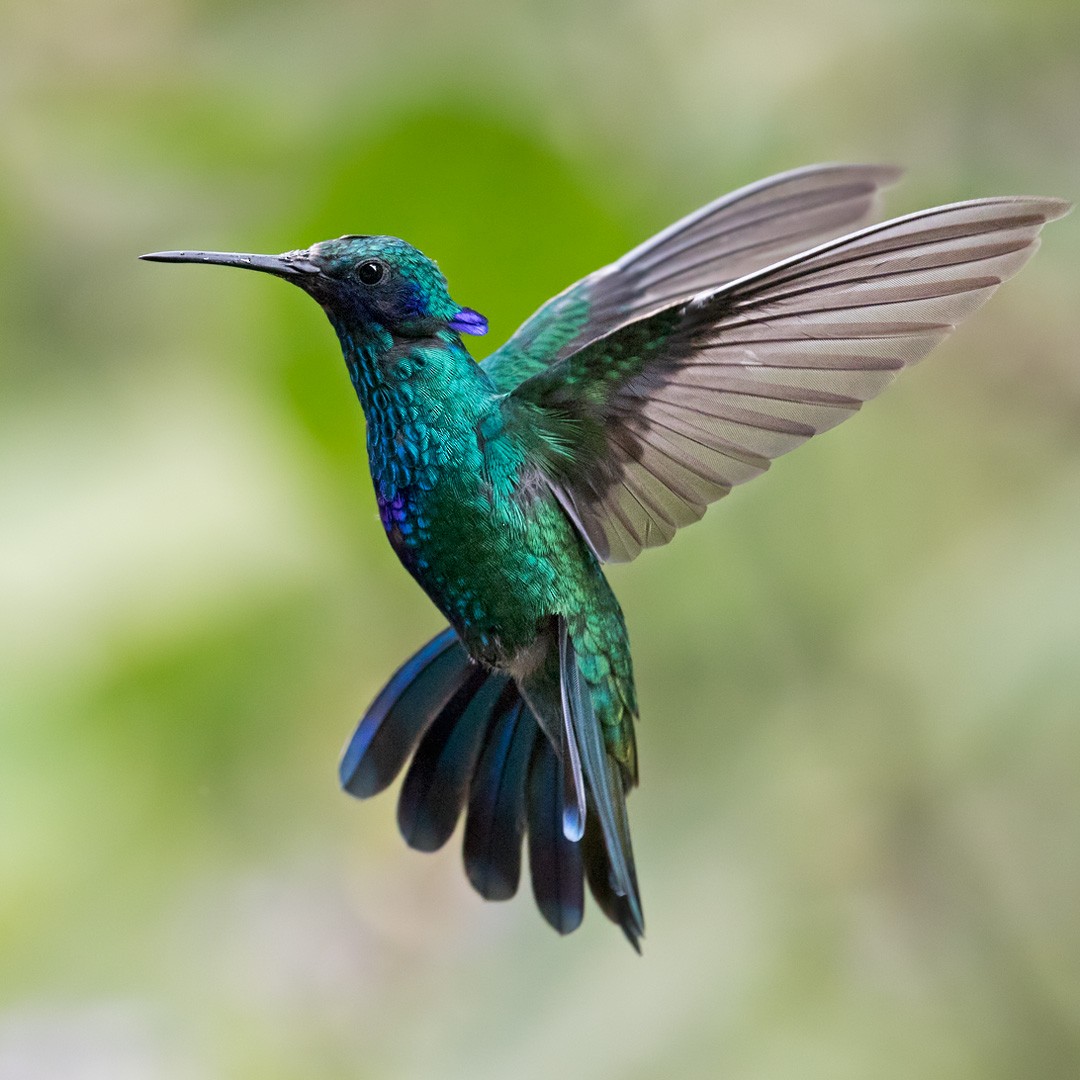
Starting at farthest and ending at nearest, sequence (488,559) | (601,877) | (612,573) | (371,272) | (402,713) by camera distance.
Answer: (612,573)
(402,713)
(601,877)
(488,559)
(371,272)

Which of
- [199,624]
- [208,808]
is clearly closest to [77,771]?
[199,624]

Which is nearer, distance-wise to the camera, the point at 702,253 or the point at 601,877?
the point at 601,877

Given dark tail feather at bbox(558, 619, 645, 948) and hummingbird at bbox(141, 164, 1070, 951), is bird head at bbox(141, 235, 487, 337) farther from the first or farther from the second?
dark tail feather at bbox(558, 619, 645, 948)

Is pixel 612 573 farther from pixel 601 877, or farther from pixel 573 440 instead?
pixel 573 440

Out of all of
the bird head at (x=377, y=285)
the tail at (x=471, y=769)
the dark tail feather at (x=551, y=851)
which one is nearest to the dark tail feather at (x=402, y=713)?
the tail at (x=471, y=769)

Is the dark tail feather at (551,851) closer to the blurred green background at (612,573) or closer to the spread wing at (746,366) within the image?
the spread wing at (746,366)

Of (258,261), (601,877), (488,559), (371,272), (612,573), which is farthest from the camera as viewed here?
(612,573)

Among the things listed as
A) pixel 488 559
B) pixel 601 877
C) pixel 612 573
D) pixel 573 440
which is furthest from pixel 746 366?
pixel 612 573

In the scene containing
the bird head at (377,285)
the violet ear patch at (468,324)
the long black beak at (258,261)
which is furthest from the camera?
the violet ear patch at (468,324)
